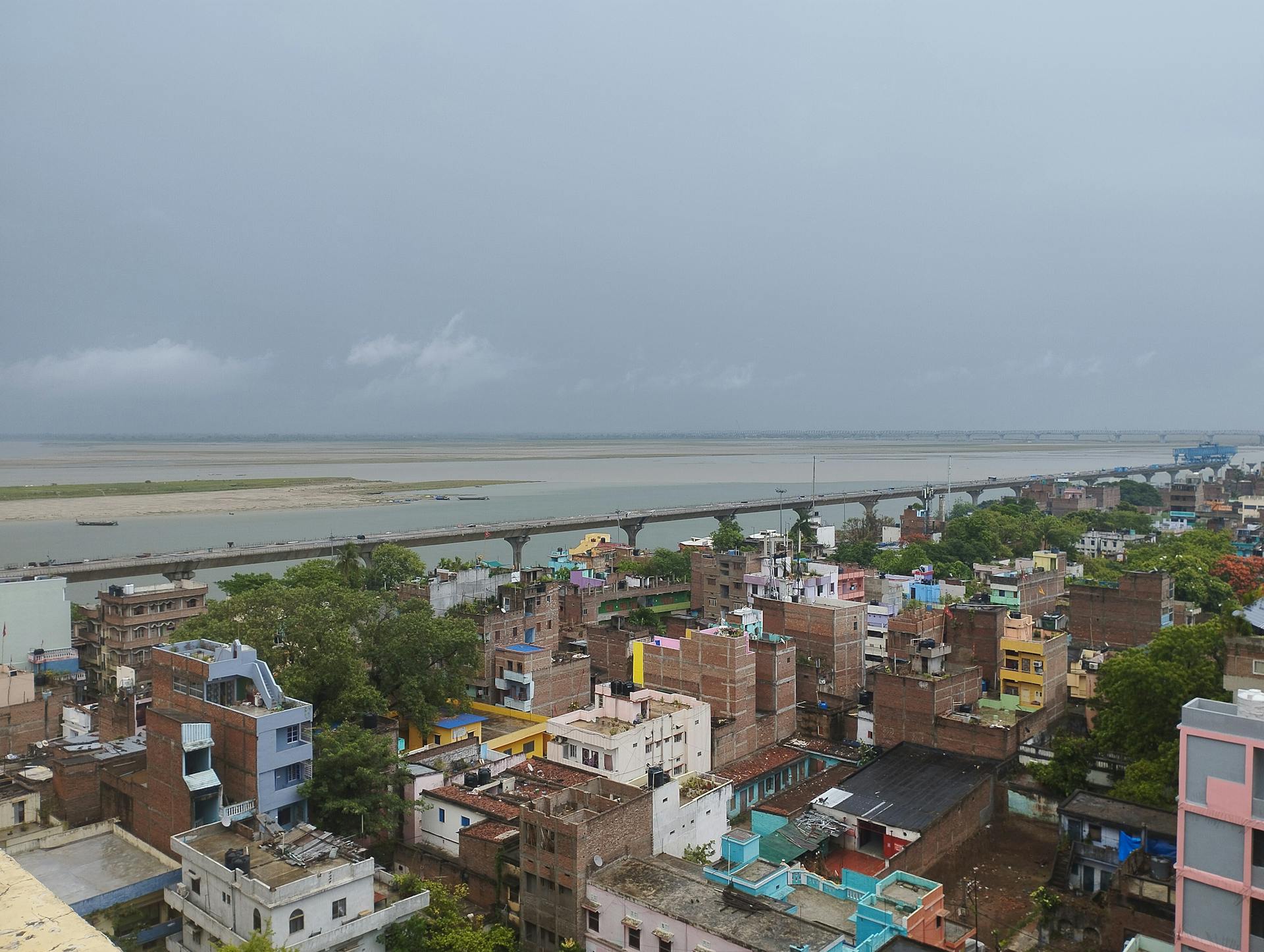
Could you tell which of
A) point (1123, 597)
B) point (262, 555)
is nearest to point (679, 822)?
point (1123, 597)

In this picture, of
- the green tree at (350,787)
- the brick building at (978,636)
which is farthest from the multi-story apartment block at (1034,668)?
the green tree at (350,787)

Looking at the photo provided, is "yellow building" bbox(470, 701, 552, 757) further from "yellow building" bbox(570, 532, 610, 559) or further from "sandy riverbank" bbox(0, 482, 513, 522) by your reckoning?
"sandy riverbank" bbox(0, 482, 513, 522)

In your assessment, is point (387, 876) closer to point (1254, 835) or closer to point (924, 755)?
point (1254, 835)

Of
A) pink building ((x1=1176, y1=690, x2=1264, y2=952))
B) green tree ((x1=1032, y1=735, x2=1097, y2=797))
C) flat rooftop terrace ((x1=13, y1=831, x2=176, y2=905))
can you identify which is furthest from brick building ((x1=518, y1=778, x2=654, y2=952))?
green tree ((x1=1032, y1=735, x2=1097, y2=797))

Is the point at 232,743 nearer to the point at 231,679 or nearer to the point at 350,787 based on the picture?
the point at 231,679

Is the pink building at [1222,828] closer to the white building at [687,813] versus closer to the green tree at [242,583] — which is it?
the white building at [687,813]

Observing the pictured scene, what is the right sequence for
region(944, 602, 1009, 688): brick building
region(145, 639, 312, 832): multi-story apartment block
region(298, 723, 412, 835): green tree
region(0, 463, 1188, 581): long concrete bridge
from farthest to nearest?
region(0, 463, 1188, 581): long concrete bridge → region(944, 602, 1009, 688): brick building → region(298, 723, 412, 835): green tree → region(145, 639, 312, 832): multi-story apartment block
